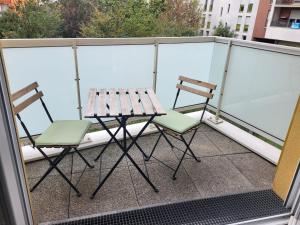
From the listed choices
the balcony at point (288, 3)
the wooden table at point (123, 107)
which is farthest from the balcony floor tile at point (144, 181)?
the balcony at point (288, 3)

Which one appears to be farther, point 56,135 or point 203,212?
point 56,135

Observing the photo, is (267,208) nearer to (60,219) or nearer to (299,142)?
(299,142)

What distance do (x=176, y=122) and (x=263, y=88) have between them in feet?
4.56

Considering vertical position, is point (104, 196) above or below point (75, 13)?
below

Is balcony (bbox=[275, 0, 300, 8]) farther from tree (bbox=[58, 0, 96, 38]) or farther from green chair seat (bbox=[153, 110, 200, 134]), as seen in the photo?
green chair seat (bbox=[153, 110, 200, 134])

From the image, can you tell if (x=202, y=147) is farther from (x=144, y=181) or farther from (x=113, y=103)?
(x=113, y=103)

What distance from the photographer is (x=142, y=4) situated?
1575cm

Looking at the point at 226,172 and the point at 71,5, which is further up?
the point at 71,5

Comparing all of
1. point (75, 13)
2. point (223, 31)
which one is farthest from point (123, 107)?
point (223, 31)

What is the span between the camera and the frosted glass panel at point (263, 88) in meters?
2.68

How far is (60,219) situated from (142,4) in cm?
1624

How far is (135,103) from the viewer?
85.3 inches

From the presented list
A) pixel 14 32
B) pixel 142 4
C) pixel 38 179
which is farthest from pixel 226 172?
pixel 142 4

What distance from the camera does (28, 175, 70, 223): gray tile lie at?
191 centimetres
